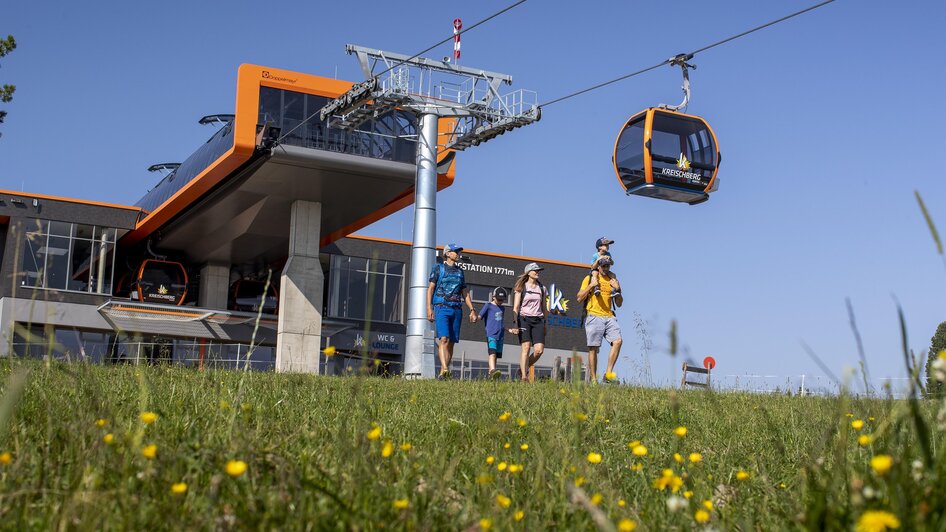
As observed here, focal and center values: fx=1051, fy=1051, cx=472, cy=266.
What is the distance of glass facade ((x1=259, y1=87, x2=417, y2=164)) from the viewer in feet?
89.9

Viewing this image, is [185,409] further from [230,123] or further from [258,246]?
[258,246]

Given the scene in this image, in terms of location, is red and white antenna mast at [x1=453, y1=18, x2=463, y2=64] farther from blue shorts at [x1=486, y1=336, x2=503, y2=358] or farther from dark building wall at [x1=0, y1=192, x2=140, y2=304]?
dark building wall at [x1=0, y1=192, x2=140, y2=304]

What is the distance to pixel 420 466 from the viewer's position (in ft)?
12.1

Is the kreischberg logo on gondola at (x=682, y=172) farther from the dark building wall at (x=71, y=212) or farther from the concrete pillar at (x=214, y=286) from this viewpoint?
the dark building wall at (x=71, y=212)

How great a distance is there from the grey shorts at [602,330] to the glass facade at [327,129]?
1374 centimetres

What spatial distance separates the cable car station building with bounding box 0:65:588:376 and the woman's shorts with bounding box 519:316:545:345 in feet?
6.73

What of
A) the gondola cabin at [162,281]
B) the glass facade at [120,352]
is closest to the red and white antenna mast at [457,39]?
the glass facade at [120,352]

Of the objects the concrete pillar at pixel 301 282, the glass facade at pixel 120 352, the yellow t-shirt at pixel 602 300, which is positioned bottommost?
the glass facade at pixel 120 352

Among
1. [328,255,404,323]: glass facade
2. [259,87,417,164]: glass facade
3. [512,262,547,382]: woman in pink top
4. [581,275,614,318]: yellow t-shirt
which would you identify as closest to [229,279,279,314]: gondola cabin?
[328,255,404,323]: glass facade

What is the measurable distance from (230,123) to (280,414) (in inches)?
979

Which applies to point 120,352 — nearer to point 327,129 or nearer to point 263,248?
point 327,129

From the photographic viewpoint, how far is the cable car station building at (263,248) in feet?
91.2

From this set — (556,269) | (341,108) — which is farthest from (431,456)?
(556,269)

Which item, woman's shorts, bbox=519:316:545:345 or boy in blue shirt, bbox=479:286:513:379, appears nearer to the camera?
woman's shorts, bbox=519:316:545:345
